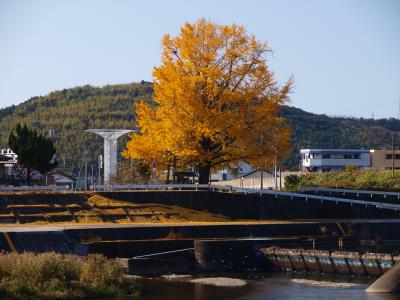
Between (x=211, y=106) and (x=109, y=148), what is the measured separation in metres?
36.4

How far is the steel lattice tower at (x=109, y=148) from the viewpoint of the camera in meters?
103

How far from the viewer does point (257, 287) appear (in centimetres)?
4806

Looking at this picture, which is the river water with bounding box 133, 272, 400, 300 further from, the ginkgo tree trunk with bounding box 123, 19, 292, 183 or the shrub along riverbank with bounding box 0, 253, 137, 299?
the ginkgo tree trunk with bounding box 123, 19, 292, 183

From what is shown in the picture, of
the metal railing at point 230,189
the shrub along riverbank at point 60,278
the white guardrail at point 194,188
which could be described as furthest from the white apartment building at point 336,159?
the shrub along riverbank at point 60,278

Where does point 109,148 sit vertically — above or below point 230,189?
above

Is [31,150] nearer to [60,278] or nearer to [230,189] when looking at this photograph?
[230,189]

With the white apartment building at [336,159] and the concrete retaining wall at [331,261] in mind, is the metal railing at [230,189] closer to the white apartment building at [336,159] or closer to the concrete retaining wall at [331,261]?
the concrete retaining wall at [331,261]

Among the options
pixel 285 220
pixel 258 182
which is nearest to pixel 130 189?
pixel 285 220

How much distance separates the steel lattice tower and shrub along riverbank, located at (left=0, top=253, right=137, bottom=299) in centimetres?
5603

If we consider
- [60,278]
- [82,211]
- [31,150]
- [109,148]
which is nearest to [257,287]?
[60,278]

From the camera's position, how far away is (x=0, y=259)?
43.8 metres

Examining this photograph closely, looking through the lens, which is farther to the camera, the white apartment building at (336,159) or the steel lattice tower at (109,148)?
the white apartment building at (336,159)

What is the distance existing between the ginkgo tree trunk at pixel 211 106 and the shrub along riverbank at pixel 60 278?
1004 inches

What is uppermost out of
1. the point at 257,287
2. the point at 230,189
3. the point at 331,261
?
the point at 230,189
